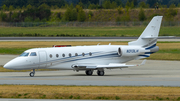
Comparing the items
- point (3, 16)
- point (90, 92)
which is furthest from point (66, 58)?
point (3, 16)

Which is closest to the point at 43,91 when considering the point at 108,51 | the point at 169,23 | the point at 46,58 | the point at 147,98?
the point at 147,98

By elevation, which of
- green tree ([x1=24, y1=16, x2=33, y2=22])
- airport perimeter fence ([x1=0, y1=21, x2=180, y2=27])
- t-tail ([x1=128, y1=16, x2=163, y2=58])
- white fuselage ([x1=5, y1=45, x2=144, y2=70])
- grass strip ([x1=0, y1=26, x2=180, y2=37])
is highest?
green tree ([x1=24, y1=16, x2=33, y2=22])

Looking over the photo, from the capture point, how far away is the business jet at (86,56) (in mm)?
30719

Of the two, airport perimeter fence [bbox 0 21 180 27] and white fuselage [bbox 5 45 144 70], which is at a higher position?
airport perimeter fence [bbox 0 21 180 27]

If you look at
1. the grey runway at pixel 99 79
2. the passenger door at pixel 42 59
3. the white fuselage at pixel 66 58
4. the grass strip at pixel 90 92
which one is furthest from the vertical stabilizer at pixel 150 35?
the grass strip at pixel 90 92

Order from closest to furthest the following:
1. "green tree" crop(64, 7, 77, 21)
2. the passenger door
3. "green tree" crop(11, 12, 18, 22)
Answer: the passenger door → "green tree" crop(64, 7, 77, 21) → "green tree" crop(11, 12, 18, 22)

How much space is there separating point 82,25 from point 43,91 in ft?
400

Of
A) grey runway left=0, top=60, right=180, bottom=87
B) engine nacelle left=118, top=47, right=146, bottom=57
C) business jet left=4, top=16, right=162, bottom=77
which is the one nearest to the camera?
grey runway left=0, top=60, right=180, bottom=87

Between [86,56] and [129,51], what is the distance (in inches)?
175

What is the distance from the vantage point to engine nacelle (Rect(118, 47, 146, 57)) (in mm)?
33500

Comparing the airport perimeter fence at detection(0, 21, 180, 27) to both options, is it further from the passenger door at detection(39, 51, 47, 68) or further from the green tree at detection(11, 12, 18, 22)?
the passenger door at detection(39, 51, 47, 68)

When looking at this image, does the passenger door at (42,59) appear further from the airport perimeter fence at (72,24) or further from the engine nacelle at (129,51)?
the airport perimeter fence at (72,24)

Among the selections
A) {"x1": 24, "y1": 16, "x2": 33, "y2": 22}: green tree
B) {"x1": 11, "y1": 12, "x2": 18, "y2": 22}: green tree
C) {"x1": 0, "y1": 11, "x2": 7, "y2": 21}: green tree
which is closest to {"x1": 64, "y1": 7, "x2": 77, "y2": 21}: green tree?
{"x1": 24, "y1": 16, "x2": 33, "y2": 22}: green tree

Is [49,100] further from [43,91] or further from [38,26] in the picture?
[38,26]
